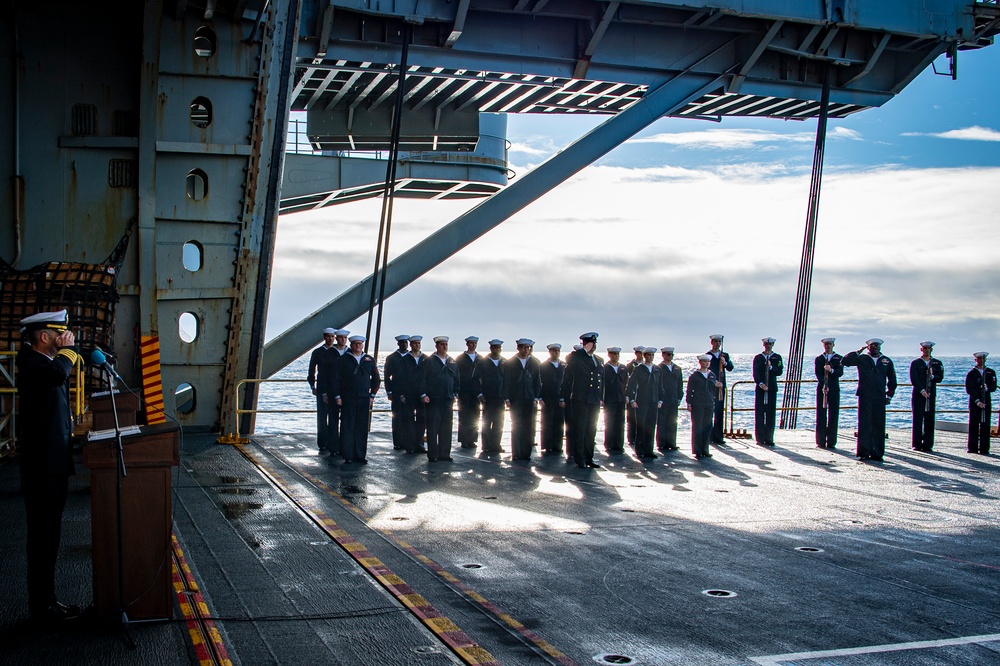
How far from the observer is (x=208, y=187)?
1418cm

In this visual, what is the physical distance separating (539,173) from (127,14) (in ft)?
23.2

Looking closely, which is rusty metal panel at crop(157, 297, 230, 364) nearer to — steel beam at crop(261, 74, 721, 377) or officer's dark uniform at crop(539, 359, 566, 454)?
steel beam at crop(261, 74, 721, 377)

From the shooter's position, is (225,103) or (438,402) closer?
(438,402)

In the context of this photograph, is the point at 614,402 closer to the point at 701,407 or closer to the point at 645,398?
the point at 645,398

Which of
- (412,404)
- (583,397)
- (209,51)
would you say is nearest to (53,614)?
(583,397)

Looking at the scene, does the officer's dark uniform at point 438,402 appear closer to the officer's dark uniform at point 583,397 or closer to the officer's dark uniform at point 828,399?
the officer's dark uniform at point 583,397

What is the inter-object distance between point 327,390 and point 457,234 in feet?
14.7

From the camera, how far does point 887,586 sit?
6195 mm

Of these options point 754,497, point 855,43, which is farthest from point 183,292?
point 855,43

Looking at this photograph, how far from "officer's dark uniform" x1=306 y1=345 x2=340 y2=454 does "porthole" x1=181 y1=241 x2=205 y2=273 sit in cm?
241

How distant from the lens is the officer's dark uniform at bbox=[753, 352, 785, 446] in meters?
15.8

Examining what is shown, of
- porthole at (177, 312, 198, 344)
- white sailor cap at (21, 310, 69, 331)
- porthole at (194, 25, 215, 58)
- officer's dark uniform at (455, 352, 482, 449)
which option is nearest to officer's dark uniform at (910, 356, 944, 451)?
officer's dark uniform at (455, 352, 482, 449)

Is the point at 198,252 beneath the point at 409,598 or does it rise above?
above

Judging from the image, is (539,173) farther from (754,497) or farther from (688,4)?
(754,497)
